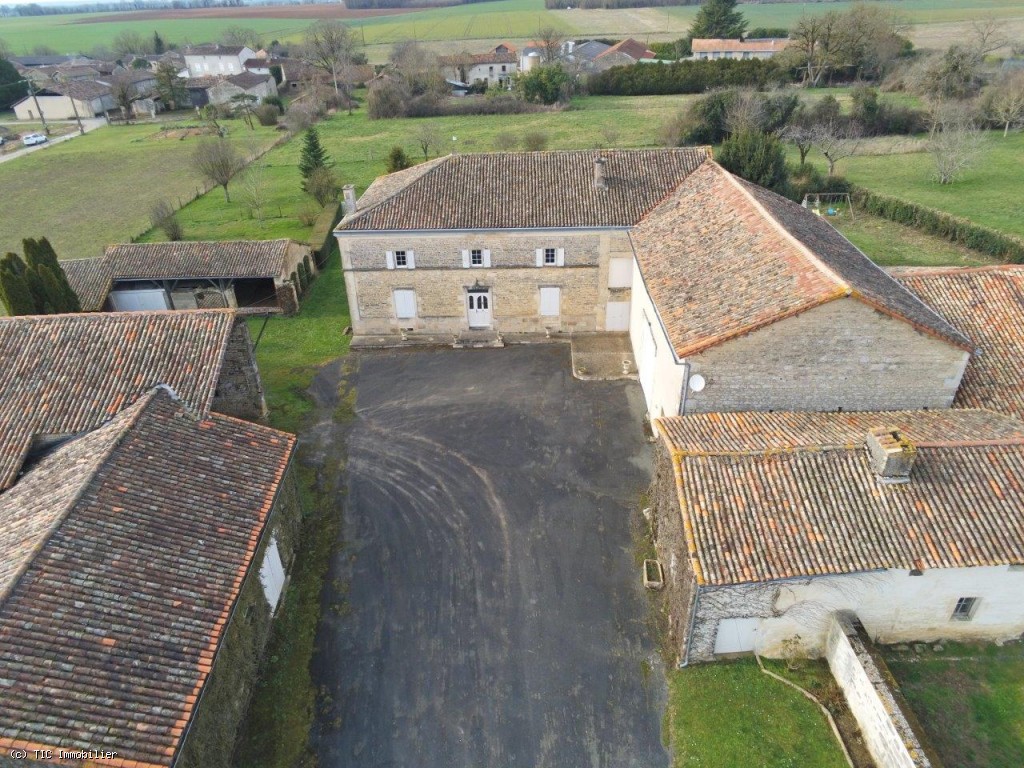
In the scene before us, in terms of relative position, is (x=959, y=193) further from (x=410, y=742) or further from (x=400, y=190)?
(x=410, y=742)

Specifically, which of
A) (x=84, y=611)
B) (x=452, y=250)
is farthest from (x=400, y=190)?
(x=84, y=611)

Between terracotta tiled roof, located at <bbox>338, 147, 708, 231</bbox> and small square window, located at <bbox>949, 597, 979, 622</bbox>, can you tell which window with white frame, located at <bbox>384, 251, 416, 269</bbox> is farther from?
small square window, located at <bbox>949, 597, 979, 622</bbox>

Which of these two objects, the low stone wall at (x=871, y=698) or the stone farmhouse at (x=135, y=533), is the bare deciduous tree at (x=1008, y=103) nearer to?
the low stone wall at (x=871, y=698)

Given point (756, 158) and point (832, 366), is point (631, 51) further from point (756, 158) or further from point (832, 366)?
point (832, 366)

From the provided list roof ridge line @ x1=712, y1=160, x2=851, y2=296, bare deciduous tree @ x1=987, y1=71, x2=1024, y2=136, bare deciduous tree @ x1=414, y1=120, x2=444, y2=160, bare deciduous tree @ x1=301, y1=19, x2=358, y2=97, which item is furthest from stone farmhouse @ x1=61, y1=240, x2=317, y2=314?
bare deciduous tree @ x1=301, y1=19, x2=358, y2=97

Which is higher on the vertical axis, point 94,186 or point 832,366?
point 832,366

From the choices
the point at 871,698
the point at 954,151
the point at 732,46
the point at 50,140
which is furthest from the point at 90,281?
the point at 732,46
